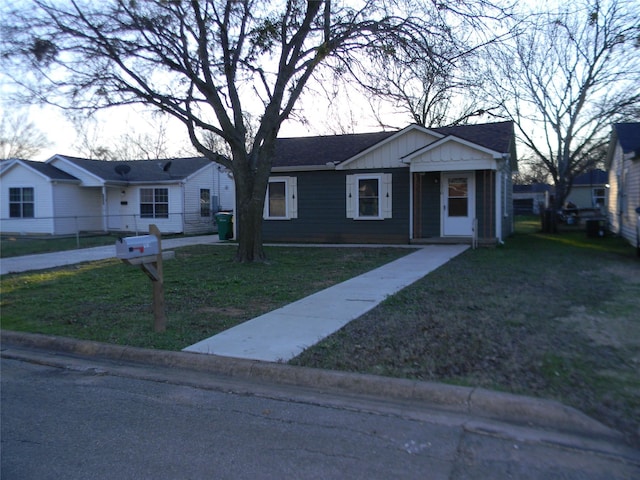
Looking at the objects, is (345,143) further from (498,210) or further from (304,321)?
(304,321)

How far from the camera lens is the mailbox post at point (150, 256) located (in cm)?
640

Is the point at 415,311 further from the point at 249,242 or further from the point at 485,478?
→ the point at 249,242

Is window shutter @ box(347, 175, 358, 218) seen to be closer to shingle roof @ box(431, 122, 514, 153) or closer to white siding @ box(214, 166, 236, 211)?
shingle roof @ box(431, 122, 514, 153)

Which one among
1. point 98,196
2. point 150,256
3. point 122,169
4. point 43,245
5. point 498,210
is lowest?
point 43,245

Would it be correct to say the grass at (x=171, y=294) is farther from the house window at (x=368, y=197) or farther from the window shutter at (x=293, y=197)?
the window shutter at (x=293, y=197)

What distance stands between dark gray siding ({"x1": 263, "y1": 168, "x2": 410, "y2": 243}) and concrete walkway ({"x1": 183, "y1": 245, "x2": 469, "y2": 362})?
285 inches

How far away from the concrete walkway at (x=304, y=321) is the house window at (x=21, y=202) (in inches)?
862

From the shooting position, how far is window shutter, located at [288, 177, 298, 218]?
20.3 metres

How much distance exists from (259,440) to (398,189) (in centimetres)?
Answer: 1526

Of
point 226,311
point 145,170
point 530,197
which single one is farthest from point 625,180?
point 530,197

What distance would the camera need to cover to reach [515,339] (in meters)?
6.20

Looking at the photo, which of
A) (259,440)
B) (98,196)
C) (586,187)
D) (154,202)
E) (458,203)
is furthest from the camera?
(586,187)

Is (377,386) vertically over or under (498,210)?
under

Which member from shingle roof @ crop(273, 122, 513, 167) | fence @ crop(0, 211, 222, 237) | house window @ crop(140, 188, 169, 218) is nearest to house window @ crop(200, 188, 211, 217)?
fence @ crop(0, 211, 222, 237)
